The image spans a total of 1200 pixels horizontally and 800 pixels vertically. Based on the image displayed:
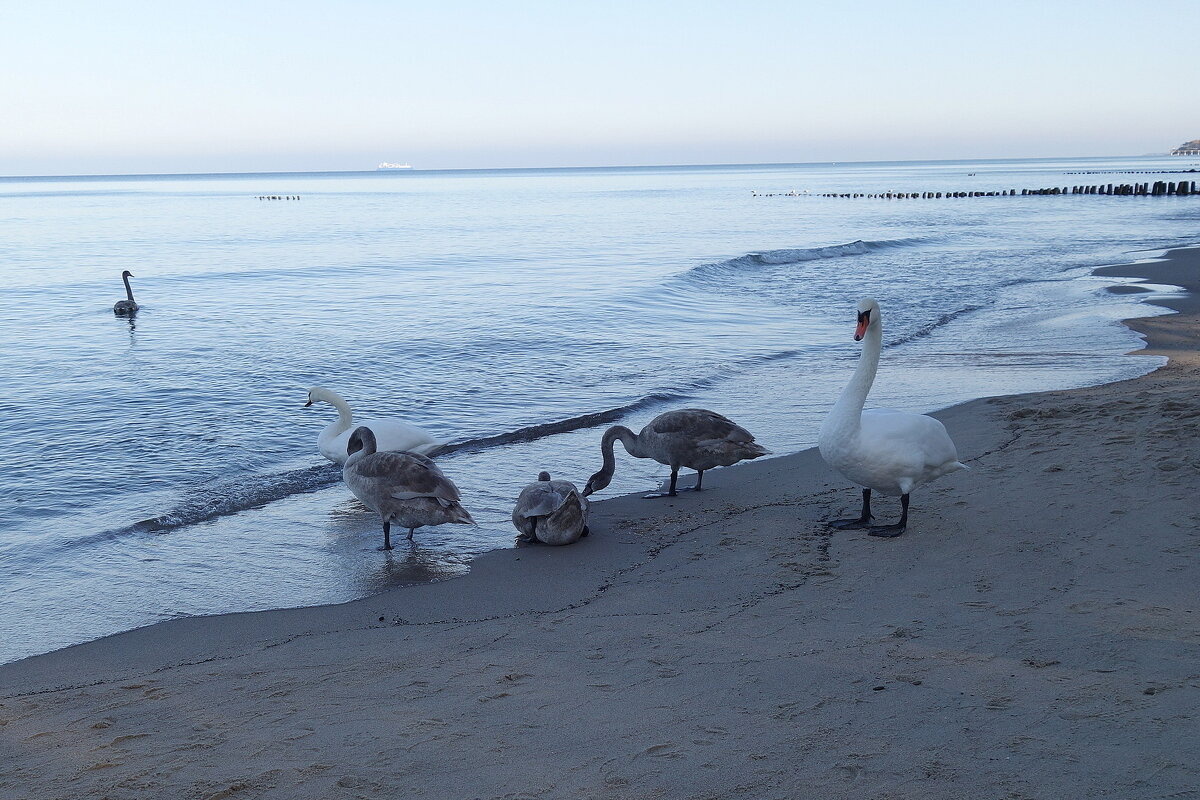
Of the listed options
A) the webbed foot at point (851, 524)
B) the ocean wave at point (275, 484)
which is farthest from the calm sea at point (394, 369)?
the webbed foot at point (851, 524)

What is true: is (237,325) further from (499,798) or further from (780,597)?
(499,798)

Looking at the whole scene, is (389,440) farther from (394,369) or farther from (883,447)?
(394,369)

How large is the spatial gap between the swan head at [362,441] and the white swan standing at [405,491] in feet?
1.43

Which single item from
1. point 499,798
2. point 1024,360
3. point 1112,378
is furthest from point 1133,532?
point 1024,360

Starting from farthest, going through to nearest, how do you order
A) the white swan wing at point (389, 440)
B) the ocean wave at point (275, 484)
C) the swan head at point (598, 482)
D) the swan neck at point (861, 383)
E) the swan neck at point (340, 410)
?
the swan neck at point (340, 410) → the white swan wing at point (389, 440) → the swan head at point (598, 482) → the ocean wave at point (275, 484) → the swan neck at point (861, 383)

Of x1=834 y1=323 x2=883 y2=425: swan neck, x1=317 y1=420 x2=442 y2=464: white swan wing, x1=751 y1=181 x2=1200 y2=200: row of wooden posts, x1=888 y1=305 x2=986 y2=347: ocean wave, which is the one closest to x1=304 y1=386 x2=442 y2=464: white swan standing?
x1=317 y1=420 x2=442 y2=464: white swan wing

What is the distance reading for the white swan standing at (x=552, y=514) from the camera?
23.4 ft

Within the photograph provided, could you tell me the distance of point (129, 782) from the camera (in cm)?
381

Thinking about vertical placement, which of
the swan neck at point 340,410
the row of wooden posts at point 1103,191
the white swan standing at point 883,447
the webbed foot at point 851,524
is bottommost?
the webbed foot at point 851,524

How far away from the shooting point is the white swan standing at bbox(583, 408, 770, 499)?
28.1ft

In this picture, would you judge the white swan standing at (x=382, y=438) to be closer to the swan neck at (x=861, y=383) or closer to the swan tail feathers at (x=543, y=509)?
the swan tail feathers at (x=543, y=509)

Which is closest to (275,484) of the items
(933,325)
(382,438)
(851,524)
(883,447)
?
(382,438)

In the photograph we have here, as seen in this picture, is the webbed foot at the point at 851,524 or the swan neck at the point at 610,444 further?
the swan neck at the point at 610,444

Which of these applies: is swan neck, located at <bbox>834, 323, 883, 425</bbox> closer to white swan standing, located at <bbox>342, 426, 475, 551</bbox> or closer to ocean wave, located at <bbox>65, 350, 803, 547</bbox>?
white swan standing, located at <bbox>342, 426, 475, 551</bbox>
